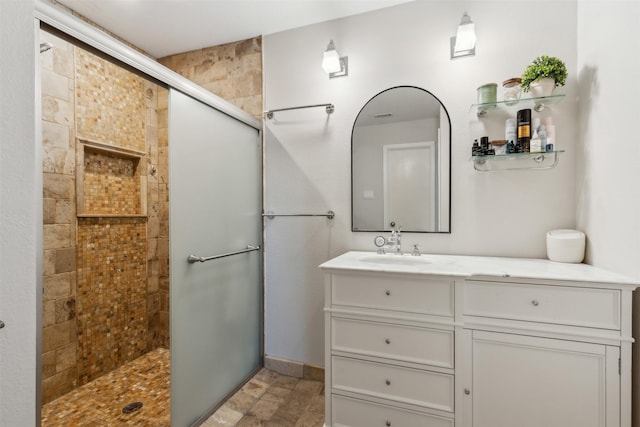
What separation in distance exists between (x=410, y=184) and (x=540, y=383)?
118cm

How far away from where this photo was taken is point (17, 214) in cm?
84

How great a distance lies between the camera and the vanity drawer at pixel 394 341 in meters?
1.35

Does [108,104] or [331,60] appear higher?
[331,60]

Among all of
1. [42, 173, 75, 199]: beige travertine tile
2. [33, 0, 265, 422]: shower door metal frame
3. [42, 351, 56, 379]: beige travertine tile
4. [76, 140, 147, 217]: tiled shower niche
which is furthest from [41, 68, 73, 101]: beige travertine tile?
[42, 351, 56, 379]: beige travertine tile

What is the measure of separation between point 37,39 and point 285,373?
7.46 feet

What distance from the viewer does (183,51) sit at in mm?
2539

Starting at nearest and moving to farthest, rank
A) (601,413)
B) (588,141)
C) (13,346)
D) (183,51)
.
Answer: (13,346) → (601,413) → (588,141) → (183,51)

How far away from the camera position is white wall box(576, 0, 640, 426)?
1191 mm

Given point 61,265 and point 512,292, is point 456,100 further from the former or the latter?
point 61,265

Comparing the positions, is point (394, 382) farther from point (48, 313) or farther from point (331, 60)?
point (48, 313)

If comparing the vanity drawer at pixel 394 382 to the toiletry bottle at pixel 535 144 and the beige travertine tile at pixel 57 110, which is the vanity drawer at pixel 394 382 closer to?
the toiletry bottle at pixel 535 144

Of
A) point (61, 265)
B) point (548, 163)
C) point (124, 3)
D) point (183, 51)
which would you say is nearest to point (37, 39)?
point (124, 3)

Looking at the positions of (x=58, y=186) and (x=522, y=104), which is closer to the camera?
(x=522, y=104)

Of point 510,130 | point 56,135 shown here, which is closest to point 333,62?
point 510,130
